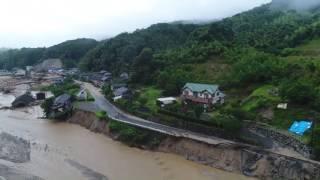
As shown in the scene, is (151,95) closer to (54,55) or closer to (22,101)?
(22,101)

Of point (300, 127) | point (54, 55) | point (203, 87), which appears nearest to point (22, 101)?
point (203, 87)

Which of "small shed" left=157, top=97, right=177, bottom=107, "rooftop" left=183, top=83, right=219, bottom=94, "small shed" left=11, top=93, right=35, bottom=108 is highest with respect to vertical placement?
"rooftop" left=183, top=83, right=219, bottom=94

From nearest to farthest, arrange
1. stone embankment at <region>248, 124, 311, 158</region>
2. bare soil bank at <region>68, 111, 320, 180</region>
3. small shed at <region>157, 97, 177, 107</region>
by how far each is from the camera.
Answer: bare soil bank at <region>68, 111, 320, 180</region>, stone embankment at <region>248, 124, 311, 158</region>, small shed at <region>157, 97, 177, 107</region>

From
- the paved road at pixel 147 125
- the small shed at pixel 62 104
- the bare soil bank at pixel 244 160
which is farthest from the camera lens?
the small shed at pixel 62 104

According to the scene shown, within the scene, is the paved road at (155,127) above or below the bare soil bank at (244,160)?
above

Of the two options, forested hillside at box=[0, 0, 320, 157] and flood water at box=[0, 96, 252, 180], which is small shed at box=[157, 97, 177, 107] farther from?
flood water at box=[0, 96, 252, 180]

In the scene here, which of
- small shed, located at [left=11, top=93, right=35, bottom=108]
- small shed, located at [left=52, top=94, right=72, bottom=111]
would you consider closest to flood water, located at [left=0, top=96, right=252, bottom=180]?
small shed, located at [left=52, top=94, right=72, bottom=111]

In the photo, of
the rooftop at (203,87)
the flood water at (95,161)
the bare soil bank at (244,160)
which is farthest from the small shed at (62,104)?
the bare soil bank at (244,160)

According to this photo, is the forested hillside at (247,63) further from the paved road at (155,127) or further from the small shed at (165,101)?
the small shed at (165,101)
